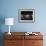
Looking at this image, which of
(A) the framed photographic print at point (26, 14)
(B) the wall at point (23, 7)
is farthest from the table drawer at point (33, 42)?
(A) the framed photographic print at point (26, 14)

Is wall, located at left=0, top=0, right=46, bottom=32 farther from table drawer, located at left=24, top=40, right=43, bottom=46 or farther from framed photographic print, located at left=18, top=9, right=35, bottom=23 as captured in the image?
table drawer, located at left=24, top=40, right=43, bottom=46

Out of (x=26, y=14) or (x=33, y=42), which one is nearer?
(x=33, y=42)

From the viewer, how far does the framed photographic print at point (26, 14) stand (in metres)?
4.52

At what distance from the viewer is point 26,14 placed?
4.55 metres

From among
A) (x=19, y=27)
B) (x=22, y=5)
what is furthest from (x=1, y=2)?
(x=19, y=27)

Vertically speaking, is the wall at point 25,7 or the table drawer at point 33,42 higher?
the wall at point 25,7

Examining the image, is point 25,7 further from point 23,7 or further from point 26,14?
point 26,14

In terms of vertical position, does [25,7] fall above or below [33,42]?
above

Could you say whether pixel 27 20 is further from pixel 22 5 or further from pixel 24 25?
pixel 22 5

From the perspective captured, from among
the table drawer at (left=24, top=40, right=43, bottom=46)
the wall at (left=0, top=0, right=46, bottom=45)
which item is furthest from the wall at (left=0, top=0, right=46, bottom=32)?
the table drawer at (left=24, top=40, right=43, bottom=46)

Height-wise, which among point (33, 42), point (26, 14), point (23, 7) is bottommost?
point (33, 42)

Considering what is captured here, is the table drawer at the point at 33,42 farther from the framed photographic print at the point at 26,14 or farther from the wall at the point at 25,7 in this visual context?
the framed photographic print at the point at 26,14

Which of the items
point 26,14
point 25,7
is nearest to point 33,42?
point 26,14

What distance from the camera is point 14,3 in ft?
14.9
